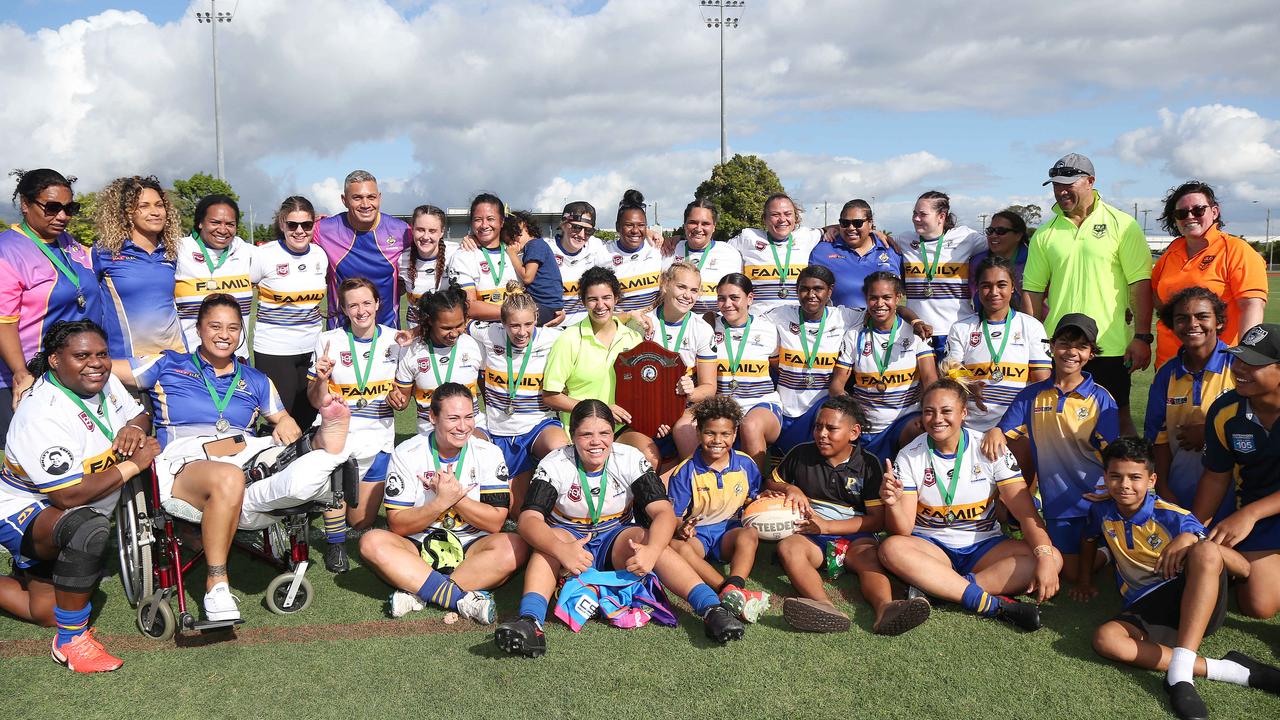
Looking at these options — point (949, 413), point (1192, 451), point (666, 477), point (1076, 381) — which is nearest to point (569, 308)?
point (666, 477)

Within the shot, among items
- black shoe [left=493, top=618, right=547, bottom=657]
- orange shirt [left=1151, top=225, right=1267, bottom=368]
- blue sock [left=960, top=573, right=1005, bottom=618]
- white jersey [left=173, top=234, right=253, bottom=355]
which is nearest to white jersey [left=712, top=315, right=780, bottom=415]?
blue sock [left=960, top=573, right=1005, bottom=618]

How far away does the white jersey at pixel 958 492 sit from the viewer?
4.39 metres

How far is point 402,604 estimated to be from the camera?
4227 mm

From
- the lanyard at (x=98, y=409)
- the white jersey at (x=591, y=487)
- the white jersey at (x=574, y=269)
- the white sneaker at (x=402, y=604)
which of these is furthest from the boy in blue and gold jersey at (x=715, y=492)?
the lanyard at (x=98, y=409)

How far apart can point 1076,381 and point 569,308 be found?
10.9ft

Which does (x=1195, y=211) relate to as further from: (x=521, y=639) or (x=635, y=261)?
(x=521, y=639)

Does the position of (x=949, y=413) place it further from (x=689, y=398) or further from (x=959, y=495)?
(x=689, y=398)

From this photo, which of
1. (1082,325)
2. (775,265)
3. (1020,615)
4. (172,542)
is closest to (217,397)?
(172,542)

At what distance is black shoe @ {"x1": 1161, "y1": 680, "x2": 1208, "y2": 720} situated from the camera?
3.18 meters

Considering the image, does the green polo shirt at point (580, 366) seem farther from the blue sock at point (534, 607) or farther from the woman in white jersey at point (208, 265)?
the woman in white jersey at point (208, 265)

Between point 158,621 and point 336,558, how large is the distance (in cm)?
97

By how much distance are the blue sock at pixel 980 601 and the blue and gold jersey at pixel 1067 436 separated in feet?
2.50

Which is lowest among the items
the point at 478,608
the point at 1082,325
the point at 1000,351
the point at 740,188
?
the point at 478,608

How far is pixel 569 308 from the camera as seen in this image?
6309mm
